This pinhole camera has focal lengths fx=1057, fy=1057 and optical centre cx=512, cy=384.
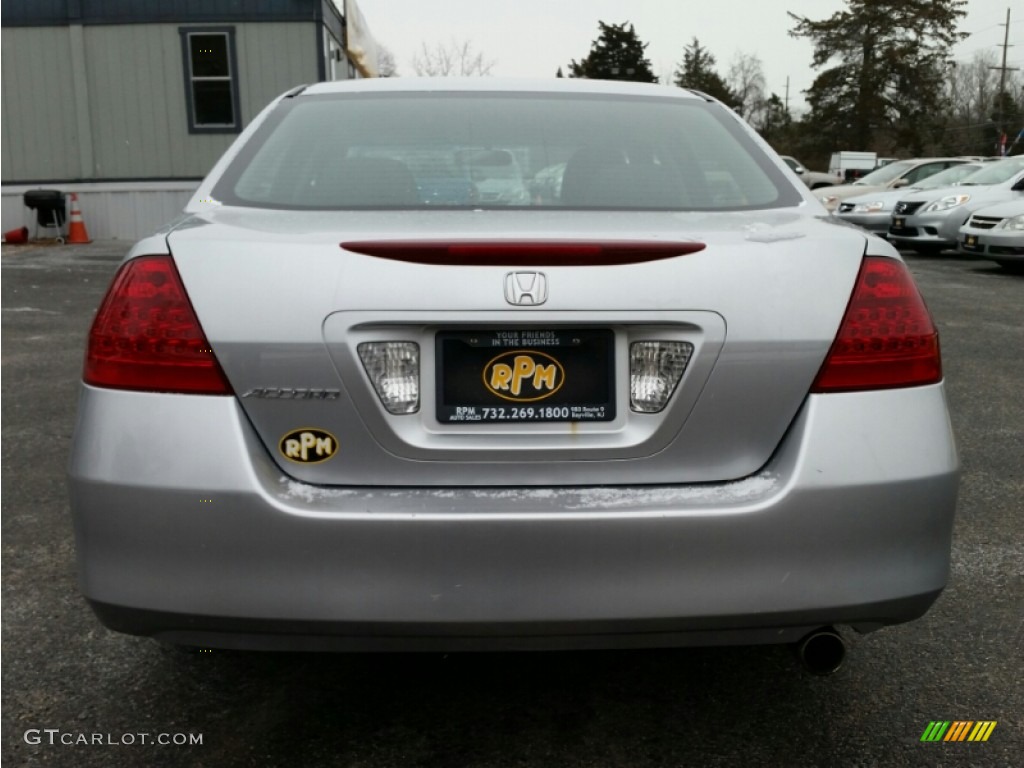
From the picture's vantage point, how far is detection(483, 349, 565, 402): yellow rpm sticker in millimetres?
1945

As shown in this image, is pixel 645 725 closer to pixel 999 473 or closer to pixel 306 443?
pixel 306 443

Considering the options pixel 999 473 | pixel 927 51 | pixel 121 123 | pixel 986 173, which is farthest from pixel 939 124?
pixel 999 473

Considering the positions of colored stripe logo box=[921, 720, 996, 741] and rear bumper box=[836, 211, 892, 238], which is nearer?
colored stripe logo box=[921, 720, 996, 741]

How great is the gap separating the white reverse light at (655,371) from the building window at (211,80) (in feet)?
56.7

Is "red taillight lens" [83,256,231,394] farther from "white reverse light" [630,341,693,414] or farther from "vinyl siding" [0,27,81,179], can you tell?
"vinyl siding" [0,27,81,179]

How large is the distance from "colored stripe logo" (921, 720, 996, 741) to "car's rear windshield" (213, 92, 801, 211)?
49.3 inches

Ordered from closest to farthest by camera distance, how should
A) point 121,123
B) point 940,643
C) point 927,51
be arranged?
point 940,643, point 121,123, point 927,51

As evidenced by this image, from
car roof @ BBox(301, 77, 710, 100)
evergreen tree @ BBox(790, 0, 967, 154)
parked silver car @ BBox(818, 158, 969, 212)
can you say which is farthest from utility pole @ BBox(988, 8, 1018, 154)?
car roof @ BBox(301, 77, 710, 100)

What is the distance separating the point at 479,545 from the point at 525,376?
32 centimetres

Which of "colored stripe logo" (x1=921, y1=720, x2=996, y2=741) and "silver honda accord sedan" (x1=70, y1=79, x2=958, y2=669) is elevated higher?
"silver honda accord sedan" (x1=70, y1=79, x2=958, y2=669)

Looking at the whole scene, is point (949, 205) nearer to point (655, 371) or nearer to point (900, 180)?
point (900, 180)

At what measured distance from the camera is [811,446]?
1.97 m

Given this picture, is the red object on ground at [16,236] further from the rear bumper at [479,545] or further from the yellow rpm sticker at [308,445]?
the yellow rpm sticker at [308,445]

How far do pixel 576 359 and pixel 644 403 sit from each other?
15 cm
